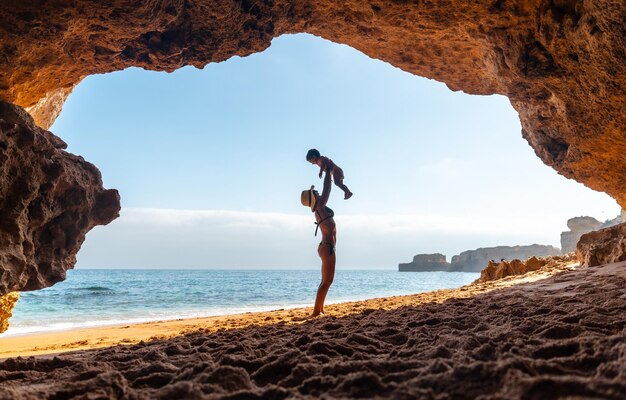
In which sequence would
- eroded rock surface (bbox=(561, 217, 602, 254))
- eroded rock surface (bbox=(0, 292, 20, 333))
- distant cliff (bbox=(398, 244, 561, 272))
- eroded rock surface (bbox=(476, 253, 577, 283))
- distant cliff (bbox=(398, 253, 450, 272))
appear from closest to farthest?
eroded rock surface (bbox=(0, 292, 20, 333)), eroded rock surface (bbox=(476, 253, 577, 283)), eroded rock surface (bbox=(561, 217, 602, 254)), distant cliff (bbox=(398, 244, 561, 272)), distant cliff (bbox=(398, 253, 450, 272))

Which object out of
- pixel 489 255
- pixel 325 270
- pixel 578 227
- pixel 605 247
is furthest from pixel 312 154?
pixel 489 255

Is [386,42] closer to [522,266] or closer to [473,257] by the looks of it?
[522,266]

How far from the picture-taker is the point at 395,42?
6.69 m

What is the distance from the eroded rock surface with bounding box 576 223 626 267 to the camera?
271 inches

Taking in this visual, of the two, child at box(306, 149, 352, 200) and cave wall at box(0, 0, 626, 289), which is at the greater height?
cave wall at box(0, 0, 626, 289)

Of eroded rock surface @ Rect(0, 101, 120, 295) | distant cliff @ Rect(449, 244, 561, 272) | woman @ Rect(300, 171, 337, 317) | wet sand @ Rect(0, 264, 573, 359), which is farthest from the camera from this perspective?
distant cliff @ Rect(449, 244, 561, 272)

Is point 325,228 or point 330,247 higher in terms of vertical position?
point 325,228

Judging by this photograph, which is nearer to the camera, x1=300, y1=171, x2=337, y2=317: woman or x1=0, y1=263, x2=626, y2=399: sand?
x1=0, y1=263, x2=626, y2=399: sand

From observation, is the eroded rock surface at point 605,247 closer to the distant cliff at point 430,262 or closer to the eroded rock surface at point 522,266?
the eroded rock surface at point 522,266

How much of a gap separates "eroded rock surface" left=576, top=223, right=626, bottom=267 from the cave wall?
1125 mm

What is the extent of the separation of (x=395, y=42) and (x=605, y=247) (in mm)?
5710

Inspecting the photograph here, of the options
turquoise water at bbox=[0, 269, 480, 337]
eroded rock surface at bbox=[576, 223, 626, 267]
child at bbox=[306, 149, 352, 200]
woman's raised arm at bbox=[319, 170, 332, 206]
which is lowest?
turquoise water at bbox=[0, 269, 480, 337]

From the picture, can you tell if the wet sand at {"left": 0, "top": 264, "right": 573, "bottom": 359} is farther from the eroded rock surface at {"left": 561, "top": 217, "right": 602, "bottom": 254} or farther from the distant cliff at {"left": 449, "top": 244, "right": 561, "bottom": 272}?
the distant cliff at {"left": 449, "top": 244, "right": 561, "bottom": 272}

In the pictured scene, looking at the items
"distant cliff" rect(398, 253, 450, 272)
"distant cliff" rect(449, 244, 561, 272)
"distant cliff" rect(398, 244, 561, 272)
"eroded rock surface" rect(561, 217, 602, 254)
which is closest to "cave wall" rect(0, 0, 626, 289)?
"eroded rock surface" rect(561, 217, 602, 254)
